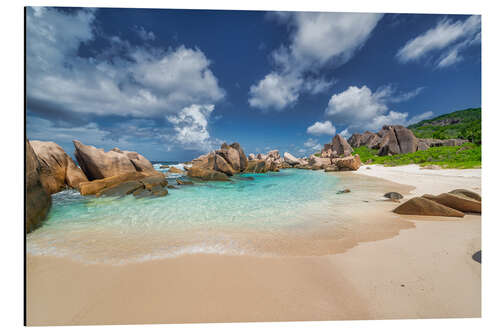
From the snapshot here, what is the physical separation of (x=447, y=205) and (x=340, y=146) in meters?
41.5

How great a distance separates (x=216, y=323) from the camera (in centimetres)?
153

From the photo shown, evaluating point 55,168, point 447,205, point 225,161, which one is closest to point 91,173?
point 55,168

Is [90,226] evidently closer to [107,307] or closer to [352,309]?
[107,307]

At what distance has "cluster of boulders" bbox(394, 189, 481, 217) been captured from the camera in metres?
3.38

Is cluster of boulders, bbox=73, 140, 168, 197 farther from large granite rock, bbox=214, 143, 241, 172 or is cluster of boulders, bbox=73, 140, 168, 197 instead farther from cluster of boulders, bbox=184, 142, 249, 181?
large granite rock, bbox=214, 143, 241, 172

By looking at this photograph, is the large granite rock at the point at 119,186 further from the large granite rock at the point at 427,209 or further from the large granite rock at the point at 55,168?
the large granite rock at the point at 427,209

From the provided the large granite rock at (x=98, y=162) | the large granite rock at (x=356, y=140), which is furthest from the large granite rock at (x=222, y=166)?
the large granite rock at (x=356, y=140)

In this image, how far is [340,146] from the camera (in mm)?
40656

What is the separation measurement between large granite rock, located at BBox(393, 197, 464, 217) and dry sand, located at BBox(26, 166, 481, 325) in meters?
1.34

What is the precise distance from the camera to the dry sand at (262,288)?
1.50m

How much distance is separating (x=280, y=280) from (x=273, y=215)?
108 inches

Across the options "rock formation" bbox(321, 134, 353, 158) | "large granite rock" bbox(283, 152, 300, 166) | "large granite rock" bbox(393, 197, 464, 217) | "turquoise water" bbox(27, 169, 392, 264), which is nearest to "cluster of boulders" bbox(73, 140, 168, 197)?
"turquoise water" bbox(27, 169, 392, 264)

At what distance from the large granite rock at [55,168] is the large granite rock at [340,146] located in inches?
1655

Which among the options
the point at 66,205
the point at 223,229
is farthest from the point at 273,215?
the point at 66,205
